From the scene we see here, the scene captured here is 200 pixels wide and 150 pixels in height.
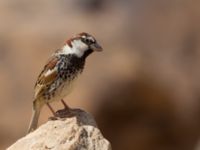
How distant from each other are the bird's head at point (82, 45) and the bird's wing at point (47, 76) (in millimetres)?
154

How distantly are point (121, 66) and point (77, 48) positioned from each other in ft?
21.9

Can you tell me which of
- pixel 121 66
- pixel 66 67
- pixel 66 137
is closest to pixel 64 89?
pixel 66 67

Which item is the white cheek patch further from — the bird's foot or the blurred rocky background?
the blurred rocky background

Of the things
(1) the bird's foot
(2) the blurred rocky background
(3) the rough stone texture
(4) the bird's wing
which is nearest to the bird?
(4) the bird's wing

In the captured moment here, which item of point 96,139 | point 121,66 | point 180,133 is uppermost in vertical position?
point 96,139

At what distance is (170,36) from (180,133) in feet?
6.86

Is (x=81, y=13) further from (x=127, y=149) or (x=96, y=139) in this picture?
(x=96, y=139)

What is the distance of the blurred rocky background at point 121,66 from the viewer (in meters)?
15.8

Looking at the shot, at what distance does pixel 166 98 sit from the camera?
16.2 metres

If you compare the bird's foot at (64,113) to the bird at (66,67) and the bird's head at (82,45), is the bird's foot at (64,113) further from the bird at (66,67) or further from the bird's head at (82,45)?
the bird's head at (82,45)

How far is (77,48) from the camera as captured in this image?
966cm

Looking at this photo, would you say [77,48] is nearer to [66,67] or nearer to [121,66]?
[66,67]

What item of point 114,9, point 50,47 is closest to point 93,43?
point 50,47

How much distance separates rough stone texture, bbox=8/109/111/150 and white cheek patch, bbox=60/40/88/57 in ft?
2.38
